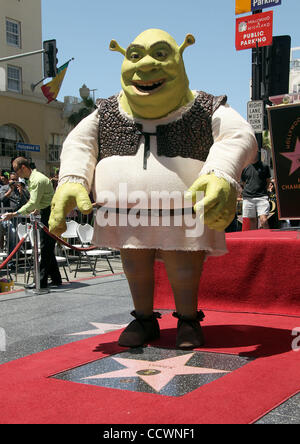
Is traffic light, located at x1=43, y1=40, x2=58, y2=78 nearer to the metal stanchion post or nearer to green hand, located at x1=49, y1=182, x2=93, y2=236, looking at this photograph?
the metal stanchion post

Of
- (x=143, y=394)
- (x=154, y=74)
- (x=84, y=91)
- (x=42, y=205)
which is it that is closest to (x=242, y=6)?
(x=42, y=205)

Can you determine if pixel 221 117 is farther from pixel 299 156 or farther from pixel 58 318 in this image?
pixel 58 318

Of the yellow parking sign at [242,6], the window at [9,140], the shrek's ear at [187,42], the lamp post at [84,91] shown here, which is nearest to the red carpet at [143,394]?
the shrek's ear at [187,42]

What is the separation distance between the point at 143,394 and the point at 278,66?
7058mm

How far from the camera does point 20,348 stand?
353 cm

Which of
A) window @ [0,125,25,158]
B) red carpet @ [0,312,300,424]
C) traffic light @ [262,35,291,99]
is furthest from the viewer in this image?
window @ [0,125,25,158]

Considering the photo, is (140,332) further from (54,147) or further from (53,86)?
(54,147)

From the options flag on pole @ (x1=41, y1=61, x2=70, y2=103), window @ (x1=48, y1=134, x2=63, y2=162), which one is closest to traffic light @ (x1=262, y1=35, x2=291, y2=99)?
flag on pole @ (x1=41, y1=61, x2=70, y2=103)

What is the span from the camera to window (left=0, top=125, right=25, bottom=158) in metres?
26.2

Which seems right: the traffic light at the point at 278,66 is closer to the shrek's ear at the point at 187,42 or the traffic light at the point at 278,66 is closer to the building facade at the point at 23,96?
the shrek's ear at the point at 187,42

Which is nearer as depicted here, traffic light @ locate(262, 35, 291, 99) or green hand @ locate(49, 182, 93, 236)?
green hand @ locate(49, 182, 93, 236)

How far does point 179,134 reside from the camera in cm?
329

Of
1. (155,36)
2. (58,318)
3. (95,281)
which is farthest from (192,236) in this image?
(95,281)
